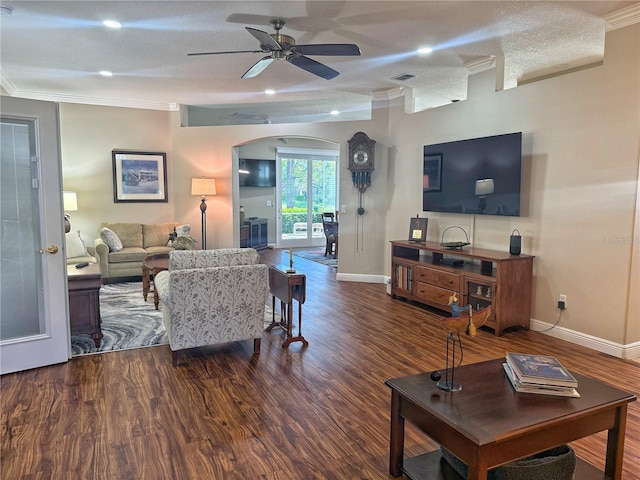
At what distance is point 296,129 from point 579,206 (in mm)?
4528

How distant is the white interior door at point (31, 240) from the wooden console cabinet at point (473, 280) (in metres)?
3.80

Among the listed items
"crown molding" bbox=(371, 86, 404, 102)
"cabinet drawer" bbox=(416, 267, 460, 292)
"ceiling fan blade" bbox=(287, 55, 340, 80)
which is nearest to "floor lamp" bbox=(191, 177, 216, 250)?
"crown molding" bbox=(371, 86, 404, 102)

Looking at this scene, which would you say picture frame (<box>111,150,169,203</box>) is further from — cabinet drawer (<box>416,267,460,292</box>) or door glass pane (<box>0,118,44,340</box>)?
cabinet drawer (<box>416,267,460,292</box>)

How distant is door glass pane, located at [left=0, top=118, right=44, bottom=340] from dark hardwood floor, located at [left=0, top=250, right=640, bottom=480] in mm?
461

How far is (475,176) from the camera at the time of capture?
4863 millimetres

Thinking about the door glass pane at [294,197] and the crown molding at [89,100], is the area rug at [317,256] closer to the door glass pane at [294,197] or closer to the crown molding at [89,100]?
the door glass pane at [294,197]

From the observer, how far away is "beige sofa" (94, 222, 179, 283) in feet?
20.8

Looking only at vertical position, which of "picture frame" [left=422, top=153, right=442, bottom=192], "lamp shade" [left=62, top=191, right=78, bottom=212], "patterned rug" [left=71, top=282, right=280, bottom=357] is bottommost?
"patterned rug" [left=71, top=282, right=280, bottom=357]

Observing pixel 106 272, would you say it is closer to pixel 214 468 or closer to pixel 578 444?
pixel 214 468

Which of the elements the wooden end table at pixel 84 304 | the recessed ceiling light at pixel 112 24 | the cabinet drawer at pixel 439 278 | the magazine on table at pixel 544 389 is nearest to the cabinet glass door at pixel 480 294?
the cabinet drawer at pixel 439 278

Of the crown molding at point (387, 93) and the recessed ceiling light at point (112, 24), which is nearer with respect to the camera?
the recessed ceiling light at point (112, 24)

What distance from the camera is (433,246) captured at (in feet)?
17.1

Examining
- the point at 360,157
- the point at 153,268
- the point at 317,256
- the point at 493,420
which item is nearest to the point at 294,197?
the point at 317,256

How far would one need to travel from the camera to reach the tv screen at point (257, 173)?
9.84 m
